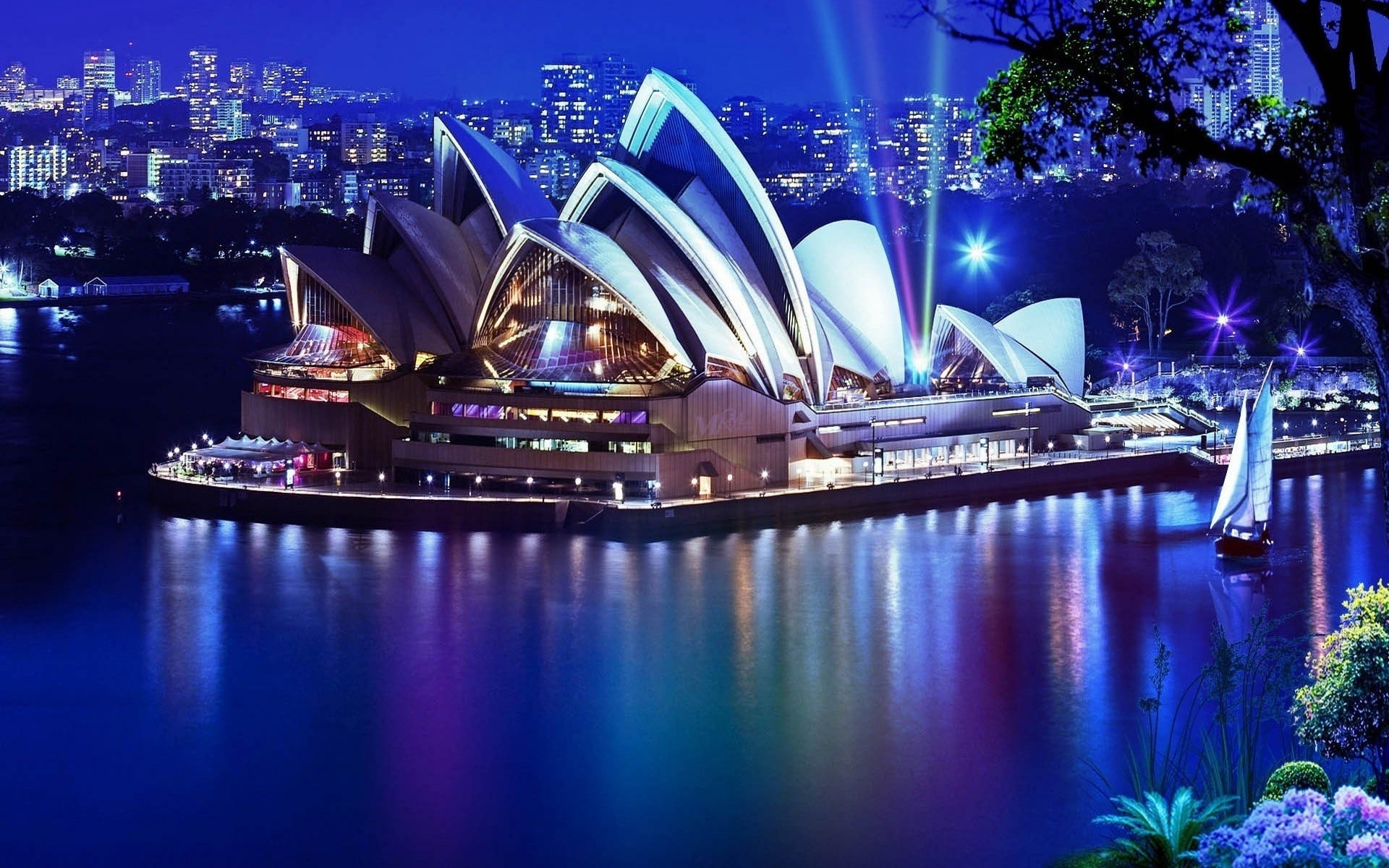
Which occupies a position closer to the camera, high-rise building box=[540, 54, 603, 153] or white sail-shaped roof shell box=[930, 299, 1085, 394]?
white sail-shaped roof shell box=[930, 299, 1085, 394]

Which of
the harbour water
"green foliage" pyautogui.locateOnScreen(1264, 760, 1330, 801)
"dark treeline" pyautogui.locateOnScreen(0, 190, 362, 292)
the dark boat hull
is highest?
"dark treeline" pyautogui.locateOnScreen(0, 190, 362, 292)

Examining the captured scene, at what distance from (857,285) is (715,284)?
4.99 meters

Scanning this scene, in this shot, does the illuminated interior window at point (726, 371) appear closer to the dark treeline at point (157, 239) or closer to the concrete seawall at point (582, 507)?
the concrete seawall at point (582, 507)

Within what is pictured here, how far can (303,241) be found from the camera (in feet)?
307

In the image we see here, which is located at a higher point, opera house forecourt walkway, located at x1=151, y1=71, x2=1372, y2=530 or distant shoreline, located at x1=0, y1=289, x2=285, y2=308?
distant shoreline, located at x1=0, y1=289, x2=285, y2=308

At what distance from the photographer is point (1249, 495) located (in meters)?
26.9

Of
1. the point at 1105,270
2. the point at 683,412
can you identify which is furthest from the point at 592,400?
the point at 1105,270

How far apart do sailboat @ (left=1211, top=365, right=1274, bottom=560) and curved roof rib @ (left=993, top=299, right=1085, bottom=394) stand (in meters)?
9.99

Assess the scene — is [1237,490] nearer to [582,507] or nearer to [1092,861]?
[582,507]

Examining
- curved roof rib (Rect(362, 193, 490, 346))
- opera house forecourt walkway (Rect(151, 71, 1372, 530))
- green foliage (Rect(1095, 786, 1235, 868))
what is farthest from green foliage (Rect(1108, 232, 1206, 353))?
green foliage (Rect(1095, 786, 1235, 868))

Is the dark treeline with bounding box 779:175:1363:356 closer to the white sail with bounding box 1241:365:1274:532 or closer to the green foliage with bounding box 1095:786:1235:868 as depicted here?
the white sail with bounding box 1241:365:1274:532

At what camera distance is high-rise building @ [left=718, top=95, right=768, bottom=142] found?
159 meters

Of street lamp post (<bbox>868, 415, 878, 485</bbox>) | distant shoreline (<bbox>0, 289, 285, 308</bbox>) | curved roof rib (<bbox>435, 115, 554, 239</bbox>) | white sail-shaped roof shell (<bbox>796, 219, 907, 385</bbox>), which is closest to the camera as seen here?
street lamp post (<bbox>868, 415, 878, 485</bbox>)

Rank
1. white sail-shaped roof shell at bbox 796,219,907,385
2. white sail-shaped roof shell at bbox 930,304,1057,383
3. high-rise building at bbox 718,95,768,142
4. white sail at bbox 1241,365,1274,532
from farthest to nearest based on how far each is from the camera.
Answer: high-rise building at bbox 718,95,768,142 → white sail-shaped roof shell at bbox 930,304,1057,383 → white sail-shaped roof shell at bbox 796,219,907,385 → white sail at bbox 1241,365,1274,532
